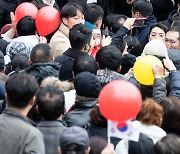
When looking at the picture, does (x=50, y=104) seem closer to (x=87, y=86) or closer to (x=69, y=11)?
(x=87, y=86)

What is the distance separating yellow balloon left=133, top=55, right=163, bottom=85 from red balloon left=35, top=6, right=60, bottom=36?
1850mm

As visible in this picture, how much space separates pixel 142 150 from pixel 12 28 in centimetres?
389

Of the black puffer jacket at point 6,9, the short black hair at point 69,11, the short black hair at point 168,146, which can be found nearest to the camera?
the short black hair at point 168,146

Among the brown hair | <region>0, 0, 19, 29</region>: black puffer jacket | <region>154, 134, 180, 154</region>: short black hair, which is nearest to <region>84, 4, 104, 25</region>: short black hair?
<region>0, 0, 19, 29</region>: black puffer jacket

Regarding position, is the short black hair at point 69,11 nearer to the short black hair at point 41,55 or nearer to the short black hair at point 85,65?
the short black hair at point 41,55

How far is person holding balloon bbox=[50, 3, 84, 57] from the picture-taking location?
730cm

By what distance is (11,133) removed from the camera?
→ 14.1ft

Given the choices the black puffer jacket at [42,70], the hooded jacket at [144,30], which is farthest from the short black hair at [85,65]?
the hooded jacket at [144,30]

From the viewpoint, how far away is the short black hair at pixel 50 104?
4.72 m

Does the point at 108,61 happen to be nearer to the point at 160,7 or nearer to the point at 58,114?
the point at 58,114

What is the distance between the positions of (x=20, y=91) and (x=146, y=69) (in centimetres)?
162

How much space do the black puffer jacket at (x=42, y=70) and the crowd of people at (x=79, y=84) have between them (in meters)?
0.01

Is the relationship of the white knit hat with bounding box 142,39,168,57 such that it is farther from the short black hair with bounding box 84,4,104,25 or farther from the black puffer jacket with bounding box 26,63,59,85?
the short black hair with bounding box 84,4,104,25

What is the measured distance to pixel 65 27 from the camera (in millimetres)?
7465
